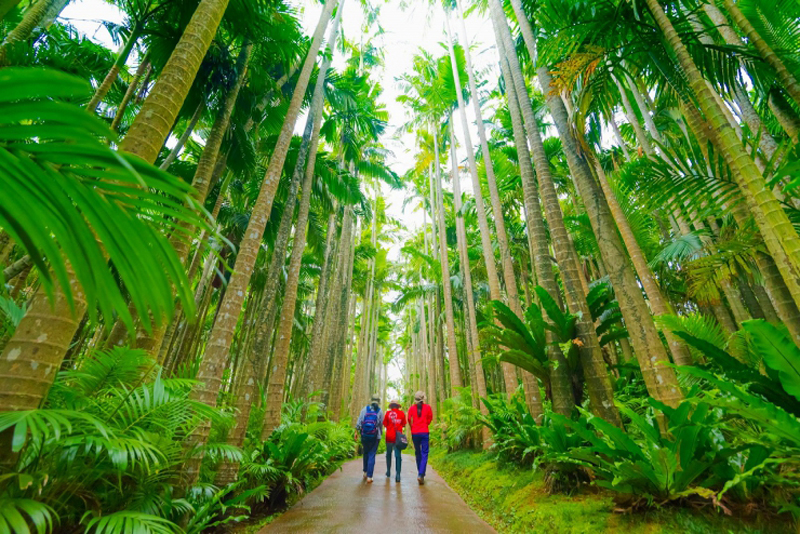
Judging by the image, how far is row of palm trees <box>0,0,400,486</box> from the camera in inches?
47.7

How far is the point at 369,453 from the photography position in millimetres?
6184

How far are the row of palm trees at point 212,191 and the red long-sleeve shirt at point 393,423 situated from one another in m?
2.08

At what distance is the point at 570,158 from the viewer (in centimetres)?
436

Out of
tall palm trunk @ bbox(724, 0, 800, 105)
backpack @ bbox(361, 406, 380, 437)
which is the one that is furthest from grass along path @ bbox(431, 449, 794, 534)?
tall palm trunk @ bbox(724, 0, 800, 105)

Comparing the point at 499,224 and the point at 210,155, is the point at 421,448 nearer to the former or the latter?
the point at 499,224

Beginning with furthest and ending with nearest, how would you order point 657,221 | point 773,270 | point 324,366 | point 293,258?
point 324,366, point 657,221, point 293,258, point 773,270

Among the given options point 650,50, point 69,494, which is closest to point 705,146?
point 650,50

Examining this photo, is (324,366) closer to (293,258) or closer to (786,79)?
(293,258)

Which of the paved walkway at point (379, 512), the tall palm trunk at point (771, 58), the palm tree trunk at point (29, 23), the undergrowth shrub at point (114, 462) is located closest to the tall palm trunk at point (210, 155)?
the undergrowth shrub at point (114, 462)

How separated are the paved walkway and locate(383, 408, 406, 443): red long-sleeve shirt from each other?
0.89 metres

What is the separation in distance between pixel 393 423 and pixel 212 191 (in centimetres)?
641

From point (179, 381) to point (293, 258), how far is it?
12.3 ft

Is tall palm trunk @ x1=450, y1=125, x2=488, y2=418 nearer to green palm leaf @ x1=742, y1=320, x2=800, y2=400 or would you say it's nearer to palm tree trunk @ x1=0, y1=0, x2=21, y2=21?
green palm leaf @ x1=742, y1=320, x2=800, y2=400

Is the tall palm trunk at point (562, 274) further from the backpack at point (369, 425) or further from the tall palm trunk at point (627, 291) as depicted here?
the backpack at point (369, 425)
